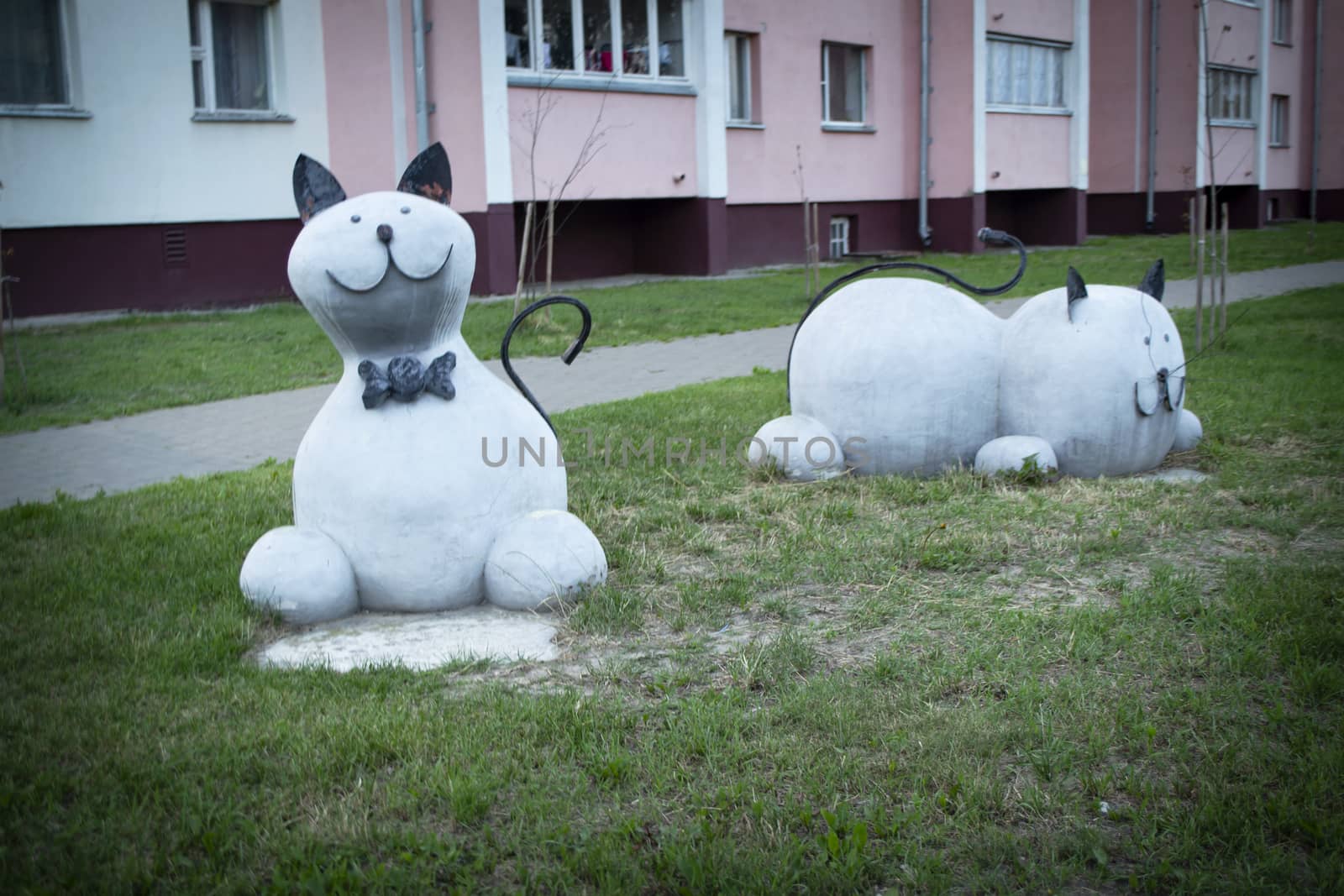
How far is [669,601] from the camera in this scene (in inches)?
180

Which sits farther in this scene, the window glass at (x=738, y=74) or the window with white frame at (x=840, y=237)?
the window with white frame at (x=840, y=237)

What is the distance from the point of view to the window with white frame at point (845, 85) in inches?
856

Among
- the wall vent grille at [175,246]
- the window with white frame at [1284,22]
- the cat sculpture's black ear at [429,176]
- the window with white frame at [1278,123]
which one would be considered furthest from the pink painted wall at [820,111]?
the cat sculpture's black ear at [429,176]

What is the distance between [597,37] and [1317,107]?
67.9 feet

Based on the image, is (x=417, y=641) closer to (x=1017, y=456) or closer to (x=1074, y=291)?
(x=1017, y=456)

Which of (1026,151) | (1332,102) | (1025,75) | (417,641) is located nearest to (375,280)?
(417,641)

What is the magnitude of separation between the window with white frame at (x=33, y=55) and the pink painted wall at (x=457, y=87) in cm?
402

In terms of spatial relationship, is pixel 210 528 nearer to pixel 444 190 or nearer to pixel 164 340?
pixel 444 190

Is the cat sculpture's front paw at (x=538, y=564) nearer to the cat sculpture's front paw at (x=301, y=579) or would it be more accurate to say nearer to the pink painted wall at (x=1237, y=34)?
the cat sculpture's front paw at (x=301, y=579)

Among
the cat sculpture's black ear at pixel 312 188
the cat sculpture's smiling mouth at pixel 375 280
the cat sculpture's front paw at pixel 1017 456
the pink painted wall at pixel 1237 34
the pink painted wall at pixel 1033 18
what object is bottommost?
the cat sculpture's front paw at pixel 1017 456

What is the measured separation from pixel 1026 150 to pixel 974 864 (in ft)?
77.5

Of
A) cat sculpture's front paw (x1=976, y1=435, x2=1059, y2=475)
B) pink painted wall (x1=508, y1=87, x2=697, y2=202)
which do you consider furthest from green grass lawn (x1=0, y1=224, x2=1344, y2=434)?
cat sculpture's front paw (x1=976, y1=435, x2=1059, y2=475)

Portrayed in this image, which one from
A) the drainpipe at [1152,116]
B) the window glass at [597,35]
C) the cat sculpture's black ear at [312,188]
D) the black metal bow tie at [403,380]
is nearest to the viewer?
the black metal bow tie at [403,380]

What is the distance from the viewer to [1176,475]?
6.33 m
